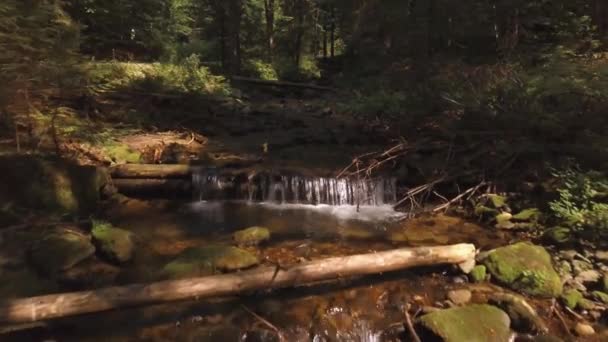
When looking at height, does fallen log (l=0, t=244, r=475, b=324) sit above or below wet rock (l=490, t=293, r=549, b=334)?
above

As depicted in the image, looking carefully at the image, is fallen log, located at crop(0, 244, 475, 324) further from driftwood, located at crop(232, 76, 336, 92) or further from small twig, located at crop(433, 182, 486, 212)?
driftwood, located at crop(232, 76, 336, 92)

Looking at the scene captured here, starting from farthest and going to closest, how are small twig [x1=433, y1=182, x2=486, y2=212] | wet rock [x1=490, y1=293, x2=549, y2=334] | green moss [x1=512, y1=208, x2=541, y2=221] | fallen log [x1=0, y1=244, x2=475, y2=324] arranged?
small twig [x1=433, y1=182, x2=486, y2=212], green moss [x1=512, y1=208, x2=541, y2=221], wet rock [x1=490, y1=293, x2=549, y2=334], fallen log [x1=0, y1=244, x2=475, y2=324]

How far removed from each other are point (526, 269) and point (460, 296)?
1.17 meters

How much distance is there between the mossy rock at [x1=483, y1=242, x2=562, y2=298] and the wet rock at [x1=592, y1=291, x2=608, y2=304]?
1.37 ft

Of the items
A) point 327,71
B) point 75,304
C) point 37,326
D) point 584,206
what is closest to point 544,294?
point 584,206

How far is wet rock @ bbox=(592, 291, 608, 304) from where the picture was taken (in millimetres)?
5560

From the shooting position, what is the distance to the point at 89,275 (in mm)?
6191

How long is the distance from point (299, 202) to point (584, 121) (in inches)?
254

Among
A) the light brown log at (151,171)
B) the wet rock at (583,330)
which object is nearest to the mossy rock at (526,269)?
the wet rock at (583,330)

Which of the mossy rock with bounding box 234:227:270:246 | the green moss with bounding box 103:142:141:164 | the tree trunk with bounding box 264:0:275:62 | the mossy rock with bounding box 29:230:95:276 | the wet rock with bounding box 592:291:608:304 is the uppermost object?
the tree trunk with bounding box 264:0:275:62

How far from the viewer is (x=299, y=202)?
34.3ft

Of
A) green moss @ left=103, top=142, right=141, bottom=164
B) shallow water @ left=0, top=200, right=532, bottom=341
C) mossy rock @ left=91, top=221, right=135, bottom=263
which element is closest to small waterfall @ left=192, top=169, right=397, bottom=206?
shallow water @ left=0, top=200, right=532, bottom=341

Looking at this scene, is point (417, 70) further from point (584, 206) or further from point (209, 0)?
point (209, 0)

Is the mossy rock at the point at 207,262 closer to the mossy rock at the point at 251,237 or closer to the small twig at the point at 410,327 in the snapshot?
the mossy rock at the point at 251,237
